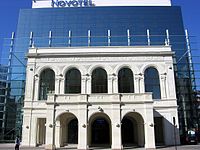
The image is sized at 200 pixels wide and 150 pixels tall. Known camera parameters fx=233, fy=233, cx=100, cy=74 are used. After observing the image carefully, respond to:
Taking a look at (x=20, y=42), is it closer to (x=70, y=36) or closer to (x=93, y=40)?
(x=70, y=36)

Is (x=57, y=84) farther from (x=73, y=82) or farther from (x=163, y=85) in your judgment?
(x=163, y=85)

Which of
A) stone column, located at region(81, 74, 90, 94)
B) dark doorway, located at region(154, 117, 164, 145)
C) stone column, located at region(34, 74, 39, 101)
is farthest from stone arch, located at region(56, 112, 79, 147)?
dark doorway, located at region(154, 117, 164, 145)

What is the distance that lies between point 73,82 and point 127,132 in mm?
10992

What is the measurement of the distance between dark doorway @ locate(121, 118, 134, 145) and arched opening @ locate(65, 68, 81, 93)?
8575mm

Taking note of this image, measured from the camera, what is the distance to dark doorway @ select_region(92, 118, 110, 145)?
34406 millimetres

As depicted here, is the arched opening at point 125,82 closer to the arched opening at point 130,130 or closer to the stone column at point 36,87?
the arched opening at point 130,130

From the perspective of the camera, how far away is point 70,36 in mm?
52625

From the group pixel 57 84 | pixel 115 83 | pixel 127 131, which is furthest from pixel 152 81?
pixel 57 84

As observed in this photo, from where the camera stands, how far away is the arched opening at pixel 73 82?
34.6m

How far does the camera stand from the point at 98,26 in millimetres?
55812

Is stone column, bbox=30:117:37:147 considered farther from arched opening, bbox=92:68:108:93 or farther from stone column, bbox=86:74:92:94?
arched opening, bbox=92:68:108:93

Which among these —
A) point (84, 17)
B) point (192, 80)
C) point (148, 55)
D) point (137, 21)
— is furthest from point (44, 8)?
point (192, 80)

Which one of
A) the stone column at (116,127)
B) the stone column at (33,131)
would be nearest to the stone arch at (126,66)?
the stone column at (116,127)

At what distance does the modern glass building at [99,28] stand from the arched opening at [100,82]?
633 inches
